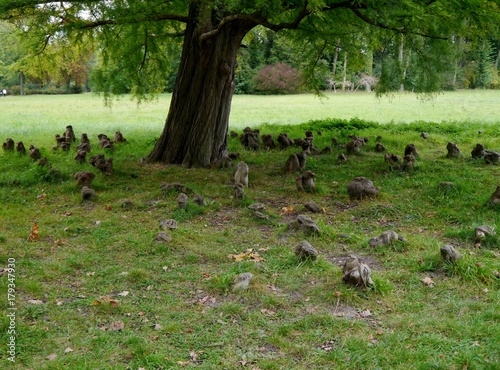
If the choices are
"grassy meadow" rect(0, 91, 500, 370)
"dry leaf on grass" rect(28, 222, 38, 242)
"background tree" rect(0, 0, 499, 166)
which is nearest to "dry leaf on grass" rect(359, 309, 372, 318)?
"grassy meadow" rect(0, 91, 500, 370)

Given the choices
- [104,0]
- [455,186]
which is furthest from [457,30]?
[104,0]

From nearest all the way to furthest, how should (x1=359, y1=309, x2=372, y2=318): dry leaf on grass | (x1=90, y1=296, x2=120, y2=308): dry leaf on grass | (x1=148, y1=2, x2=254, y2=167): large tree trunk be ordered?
(x1=359, y1=309, x2=372, y2=318): dry leaf on grass → (x1=90, y1=296, x2=120, y2=308): dry leaf on grass → (x1=148, y1=2, x2=254, y2=167): large tree trunk

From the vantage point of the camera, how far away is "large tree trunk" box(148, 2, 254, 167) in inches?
428

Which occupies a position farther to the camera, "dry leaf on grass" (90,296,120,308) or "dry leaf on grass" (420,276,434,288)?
"dry leaf on grass" (420,276,434,288)

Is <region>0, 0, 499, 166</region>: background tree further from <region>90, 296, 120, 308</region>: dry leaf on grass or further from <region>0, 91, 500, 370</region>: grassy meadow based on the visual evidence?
<region>90, 296, 120, 308</region>: dry leaf on grass

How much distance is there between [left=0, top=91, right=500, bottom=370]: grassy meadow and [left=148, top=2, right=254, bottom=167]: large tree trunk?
3.26 ft

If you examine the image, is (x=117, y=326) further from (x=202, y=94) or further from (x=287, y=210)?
(x=202, y=94)

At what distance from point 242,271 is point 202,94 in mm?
6317

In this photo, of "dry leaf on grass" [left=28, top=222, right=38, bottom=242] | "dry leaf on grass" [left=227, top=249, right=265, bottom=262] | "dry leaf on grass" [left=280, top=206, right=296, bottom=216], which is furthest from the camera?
"dry leaf on grass" [left=280, top=206, right=296, bottom=216]

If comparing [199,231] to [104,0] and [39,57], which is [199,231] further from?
[39,57]

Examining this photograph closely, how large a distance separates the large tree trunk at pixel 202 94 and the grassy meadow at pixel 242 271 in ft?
3.26

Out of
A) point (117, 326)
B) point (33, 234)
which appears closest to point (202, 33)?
point (33, 234)

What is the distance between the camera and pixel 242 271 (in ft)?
18.4

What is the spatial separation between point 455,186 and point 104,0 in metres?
7.44
